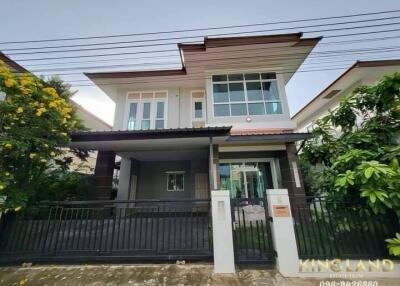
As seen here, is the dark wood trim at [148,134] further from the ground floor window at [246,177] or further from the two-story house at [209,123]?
the ground floor window at [246,177]

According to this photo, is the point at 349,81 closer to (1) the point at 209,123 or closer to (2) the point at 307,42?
(2) the point at 307,42

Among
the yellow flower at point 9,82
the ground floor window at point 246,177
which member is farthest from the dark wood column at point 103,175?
the ground floor window at point 246,177

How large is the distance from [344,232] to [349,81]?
860 cm

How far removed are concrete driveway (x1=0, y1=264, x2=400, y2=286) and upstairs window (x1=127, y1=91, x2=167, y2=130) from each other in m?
7.09

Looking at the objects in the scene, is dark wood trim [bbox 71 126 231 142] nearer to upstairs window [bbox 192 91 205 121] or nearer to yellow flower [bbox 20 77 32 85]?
yellow flower [bbox 20 77 32 85]

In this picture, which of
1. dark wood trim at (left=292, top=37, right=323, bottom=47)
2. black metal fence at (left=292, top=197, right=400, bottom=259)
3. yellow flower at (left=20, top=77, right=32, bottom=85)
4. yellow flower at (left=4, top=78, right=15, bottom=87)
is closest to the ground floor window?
black metal fence at (left=292, top=197, right=400, bottom=259)

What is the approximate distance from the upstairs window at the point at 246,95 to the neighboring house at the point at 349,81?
7.55 feet

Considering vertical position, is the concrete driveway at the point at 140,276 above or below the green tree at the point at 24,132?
below

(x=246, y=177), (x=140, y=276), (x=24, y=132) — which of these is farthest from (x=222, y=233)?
(x=246, y=177)

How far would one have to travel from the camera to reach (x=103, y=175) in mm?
8102

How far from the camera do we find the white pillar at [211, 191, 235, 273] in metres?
3.71

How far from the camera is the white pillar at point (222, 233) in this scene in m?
3.71

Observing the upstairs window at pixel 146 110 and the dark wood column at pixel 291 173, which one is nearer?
the dark wood column at pixel 291 173

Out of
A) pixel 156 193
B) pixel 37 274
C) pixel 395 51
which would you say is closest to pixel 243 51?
pixel 395 51
